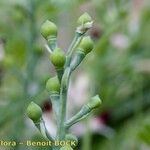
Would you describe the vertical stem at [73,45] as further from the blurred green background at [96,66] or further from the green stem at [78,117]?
the blurred green background at [96,66]

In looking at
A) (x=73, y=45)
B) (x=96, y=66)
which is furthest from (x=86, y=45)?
(x=96, y=66)

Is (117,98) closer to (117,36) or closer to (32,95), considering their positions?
(117,36)

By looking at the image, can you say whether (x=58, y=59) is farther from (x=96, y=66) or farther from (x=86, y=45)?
(x=96, y=66)

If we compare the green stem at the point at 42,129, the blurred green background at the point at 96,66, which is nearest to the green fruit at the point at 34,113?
the green stem at the point at 42,129

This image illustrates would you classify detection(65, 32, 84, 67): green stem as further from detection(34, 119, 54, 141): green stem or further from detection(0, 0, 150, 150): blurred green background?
detection(0, 0, 150, 150): blurred green background

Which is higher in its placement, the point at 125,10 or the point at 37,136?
the point at 125,10

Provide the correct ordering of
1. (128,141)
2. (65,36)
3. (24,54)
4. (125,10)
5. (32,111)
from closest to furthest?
1. (32,111)
2. (125,10)
3. (24,54)
4. (128,141)
5. (65,36)

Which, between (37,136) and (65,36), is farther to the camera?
(65,36)

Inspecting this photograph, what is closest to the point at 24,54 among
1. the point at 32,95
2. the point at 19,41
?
the point at 19,41
